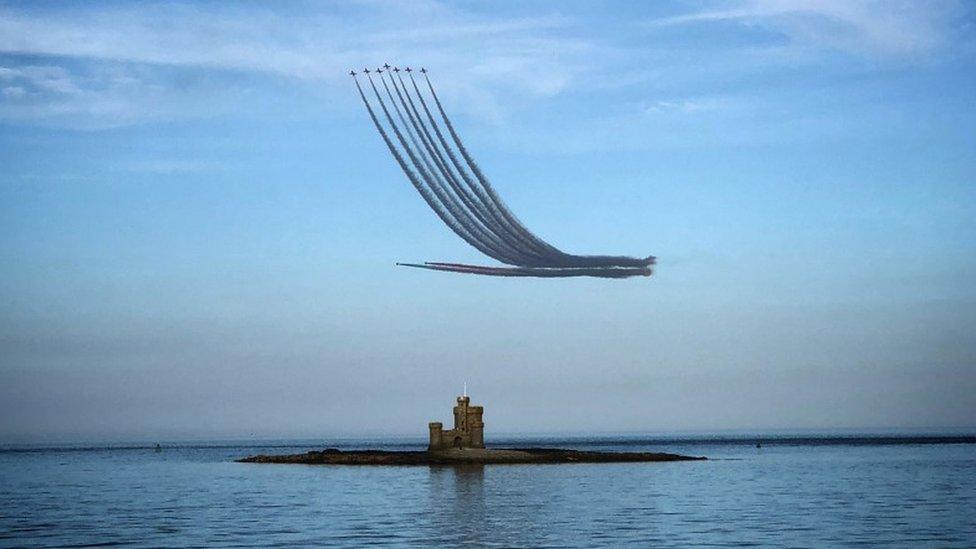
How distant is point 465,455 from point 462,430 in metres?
2.82

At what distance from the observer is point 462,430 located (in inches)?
5531

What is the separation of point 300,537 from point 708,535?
19.3m

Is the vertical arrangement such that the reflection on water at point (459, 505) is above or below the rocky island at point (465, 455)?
below

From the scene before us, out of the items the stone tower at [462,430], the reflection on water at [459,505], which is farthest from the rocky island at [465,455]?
A: the reflection on water at [459,505]

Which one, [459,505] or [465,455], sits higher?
[465,455]

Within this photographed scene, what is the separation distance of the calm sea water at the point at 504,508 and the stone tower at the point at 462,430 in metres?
8.87

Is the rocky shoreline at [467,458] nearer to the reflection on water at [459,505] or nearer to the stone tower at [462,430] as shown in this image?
the stone tower at [462,430]

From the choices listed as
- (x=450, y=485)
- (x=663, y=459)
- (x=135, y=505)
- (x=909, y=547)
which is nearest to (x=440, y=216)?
(x=450, y=485)

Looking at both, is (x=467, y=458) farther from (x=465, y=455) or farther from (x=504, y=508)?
(x=504, y=508)

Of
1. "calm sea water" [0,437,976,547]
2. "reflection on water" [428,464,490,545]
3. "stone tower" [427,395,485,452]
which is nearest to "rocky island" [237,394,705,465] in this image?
"stone tower" [427,395,485,452]

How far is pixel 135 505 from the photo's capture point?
84250 mm

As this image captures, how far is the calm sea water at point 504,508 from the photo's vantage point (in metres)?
58.3

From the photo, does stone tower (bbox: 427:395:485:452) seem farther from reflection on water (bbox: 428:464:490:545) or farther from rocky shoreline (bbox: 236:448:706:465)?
reflection on water (bbox: 428:464:490:545)

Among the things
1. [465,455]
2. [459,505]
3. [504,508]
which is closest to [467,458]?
[465,455]
